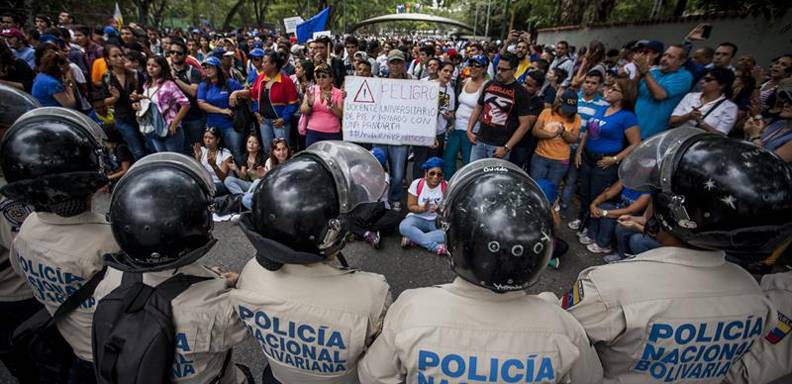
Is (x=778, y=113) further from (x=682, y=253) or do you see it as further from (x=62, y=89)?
(x=62, y=89)

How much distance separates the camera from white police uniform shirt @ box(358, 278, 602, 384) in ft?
4.25

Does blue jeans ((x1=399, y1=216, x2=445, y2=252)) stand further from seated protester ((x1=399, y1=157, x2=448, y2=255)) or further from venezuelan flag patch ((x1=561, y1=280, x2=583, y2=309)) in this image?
venezuelan flag patch ((x1=561, y1=280, x2=583, y2=309))

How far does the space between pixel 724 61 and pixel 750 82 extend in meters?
0.51

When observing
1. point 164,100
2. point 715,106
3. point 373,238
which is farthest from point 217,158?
point 715,106

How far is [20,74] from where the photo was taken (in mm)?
5285

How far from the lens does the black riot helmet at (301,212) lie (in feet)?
5.05

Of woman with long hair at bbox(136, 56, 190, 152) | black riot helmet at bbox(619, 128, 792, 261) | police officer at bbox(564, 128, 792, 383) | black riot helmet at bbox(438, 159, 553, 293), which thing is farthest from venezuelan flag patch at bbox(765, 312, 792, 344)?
woman with long hair at bbox(136, 56, 190, 152)

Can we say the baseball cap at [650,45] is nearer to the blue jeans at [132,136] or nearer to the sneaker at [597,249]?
the sneaker at [597,249]

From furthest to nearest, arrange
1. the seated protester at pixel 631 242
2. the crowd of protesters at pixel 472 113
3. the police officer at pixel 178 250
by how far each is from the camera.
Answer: the crowd of protesters at pixel 472 113 → the seated protester at pixel 631 242 → the police officer at pixel 178 250

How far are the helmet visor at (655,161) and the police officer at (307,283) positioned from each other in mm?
→ 1339

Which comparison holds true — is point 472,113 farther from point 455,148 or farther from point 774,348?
point 774,348

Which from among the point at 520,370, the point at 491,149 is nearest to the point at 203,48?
the point at 491,149

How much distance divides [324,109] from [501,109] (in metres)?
2.42

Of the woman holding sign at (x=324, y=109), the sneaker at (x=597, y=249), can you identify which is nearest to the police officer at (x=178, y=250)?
the woman holding sign at (x=324, y=109)
